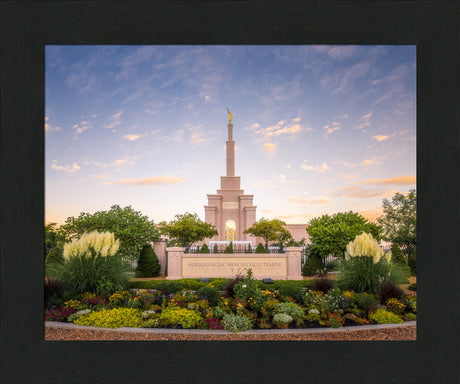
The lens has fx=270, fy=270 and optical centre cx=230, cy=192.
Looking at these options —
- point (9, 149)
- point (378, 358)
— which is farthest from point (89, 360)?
point (378, 358)

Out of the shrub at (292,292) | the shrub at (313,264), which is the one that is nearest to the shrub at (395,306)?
the shrub at (292,292)

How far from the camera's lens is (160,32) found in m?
4.12

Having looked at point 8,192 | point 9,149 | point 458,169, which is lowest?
point 8,192

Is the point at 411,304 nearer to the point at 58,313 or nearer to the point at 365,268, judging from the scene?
the point at 365,268

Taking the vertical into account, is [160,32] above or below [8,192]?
above

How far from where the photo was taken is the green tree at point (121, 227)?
1088cm

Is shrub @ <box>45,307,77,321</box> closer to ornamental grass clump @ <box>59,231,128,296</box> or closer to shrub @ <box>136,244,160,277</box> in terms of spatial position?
ornamental grass clump @ <box>59,231,128,296</box>

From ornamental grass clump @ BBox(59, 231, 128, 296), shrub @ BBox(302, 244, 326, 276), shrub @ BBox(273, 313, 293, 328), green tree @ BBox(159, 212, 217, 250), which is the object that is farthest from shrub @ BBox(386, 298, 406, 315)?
green tree @ BBox(159, 212, 217, 250)

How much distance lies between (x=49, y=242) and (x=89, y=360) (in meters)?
11.3

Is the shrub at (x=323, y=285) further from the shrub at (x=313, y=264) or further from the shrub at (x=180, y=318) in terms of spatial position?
the shrub at (x=313, y=264)

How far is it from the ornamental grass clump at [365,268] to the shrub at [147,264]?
8.27m

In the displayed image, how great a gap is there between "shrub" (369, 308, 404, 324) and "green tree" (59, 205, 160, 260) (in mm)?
8924

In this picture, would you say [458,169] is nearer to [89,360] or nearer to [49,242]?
[89,360]

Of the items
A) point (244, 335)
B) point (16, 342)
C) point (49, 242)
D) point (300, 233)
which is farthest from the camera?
point (300, 233)
